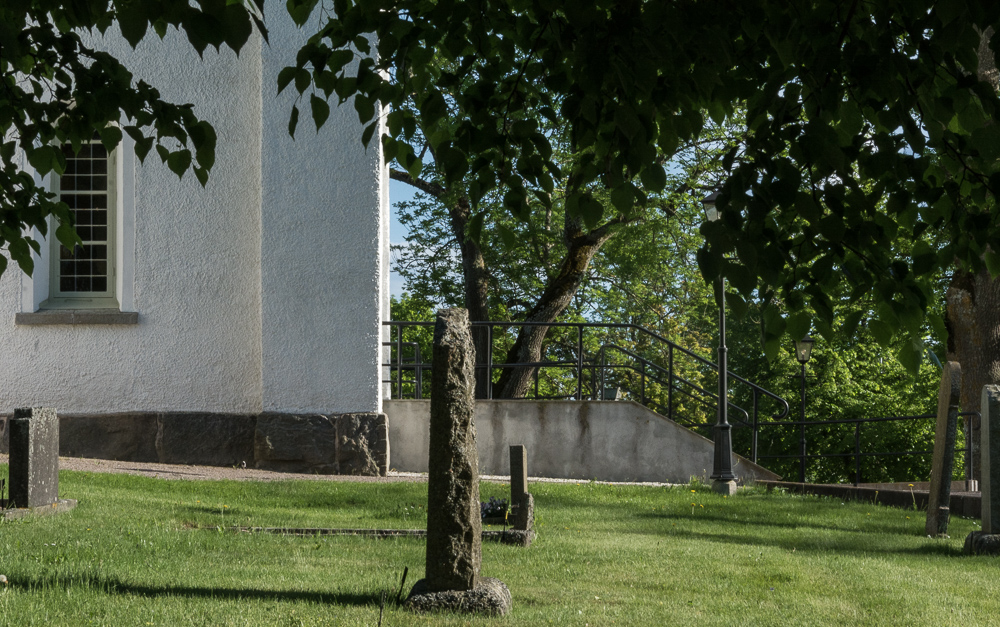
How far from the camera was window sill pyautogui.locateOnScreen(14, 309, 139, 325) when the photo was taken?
1301 centimetres

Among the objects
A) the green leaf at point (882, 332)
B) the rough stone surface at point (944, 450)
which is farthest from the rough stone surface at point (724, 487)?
the green leaf at point (882, 332)

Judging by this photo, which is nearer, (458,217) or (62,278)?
(62,278)

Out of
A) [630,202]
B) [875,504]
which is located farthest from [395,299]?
[630,202]

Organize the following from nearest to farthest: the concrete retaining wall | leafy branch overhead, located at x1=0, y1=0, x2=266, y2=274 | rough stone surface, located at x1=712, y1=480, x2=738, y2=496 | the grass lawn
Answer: leafy branch overhead, located at x1=0, y1=0, x2=266, y2=274 → the grass lawn → rough stone surface, located at x1=712, y1=480, x2=738, y2=496 → the concrete retaining wall

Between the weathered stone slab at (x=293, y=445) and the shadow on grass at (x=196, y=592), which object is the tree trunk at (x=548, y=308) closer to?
the weathered stone slab at (x=293, y=445)

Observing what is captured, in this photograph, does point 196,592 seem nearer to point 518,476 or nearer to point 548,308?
point 518,476

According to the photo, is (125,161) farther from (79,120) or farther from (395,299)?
(395,299)

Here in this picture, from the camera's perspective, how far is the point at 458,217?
2231 cm

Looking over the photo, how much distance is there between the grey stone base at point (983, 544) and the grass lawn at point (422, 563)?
16 cm

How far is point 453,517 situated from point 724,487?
8.14 metres

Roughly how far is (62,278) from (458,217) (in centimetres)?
1032

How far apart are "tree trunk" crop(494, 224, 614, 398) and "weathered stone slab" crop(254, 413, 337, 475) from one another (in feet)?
24.1

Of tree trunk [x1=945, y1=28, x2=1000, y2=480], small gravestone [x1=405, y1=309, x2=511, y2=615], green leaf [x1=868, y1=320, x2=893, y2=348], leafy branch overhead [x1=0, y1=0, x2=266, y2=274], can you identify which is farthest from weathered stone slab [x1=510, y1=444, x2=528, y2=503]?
tree trunk [x1=945, y1=28, x2=1000, y2=480]

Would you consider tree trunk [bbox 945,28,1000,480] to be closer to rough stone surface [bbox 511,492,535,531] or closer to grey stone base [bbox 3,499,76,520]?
rough stone surface [bbox 511,492,535,531]
